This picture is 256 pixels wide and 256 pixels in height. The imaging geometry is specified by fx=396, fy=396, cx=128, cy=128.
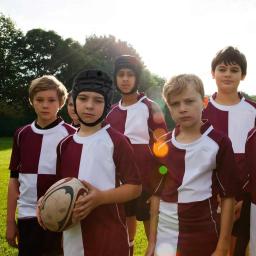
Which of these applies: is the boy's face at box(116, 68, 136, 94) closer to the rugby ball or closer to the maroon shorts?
the maroon shorts

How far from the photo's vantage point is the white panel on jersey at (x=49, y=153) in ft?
14.0

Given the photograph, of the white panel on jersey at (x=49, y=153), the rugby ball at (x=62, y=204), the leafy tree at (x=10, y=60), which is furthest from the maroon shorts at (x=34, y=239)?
the leafy tree at (x=10, y=60)

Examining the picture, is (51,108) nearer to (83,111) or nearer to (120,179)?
(83,111)

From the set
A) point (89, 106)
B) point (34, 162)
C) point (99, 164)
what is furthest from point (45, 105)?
point (99, 164)

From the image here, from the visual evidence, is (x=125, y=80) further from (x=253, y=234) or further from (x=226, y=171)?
(x=253, y=234)

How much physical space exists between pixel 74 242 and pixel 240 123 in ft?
7.20

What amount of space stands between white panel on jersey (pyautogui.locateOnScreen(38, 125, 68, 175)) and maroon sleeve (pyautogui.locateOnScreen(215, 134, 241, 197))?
1880 millimetres

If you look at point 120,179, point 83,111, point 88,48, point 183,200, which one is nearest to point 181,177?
point 183,200

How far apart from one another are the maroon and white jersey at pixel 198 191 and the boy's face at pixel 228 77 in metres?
1.22

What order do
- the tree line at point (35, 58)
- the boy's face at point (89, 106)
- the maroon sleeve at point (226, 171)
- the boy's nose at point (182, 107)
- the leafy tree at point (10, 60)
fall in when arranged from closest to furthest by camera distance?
1. the maroon sleeve at point (226, 171)
2. the boy's nose at point (182, 107)
3. the boy's face at point (89, 106)
4. the leafy tree at point (10, 60)
5. the tree line at point (35, 58)

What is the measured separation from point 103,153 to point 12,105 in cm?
4810

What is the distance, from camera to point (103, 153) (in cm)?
327

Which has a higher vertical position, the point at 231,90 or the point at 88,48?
the point at 88,48

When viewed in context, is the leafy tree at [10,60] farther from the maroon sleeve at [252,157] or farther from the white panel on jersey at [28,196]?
the maroon sleeve at [252,157]
